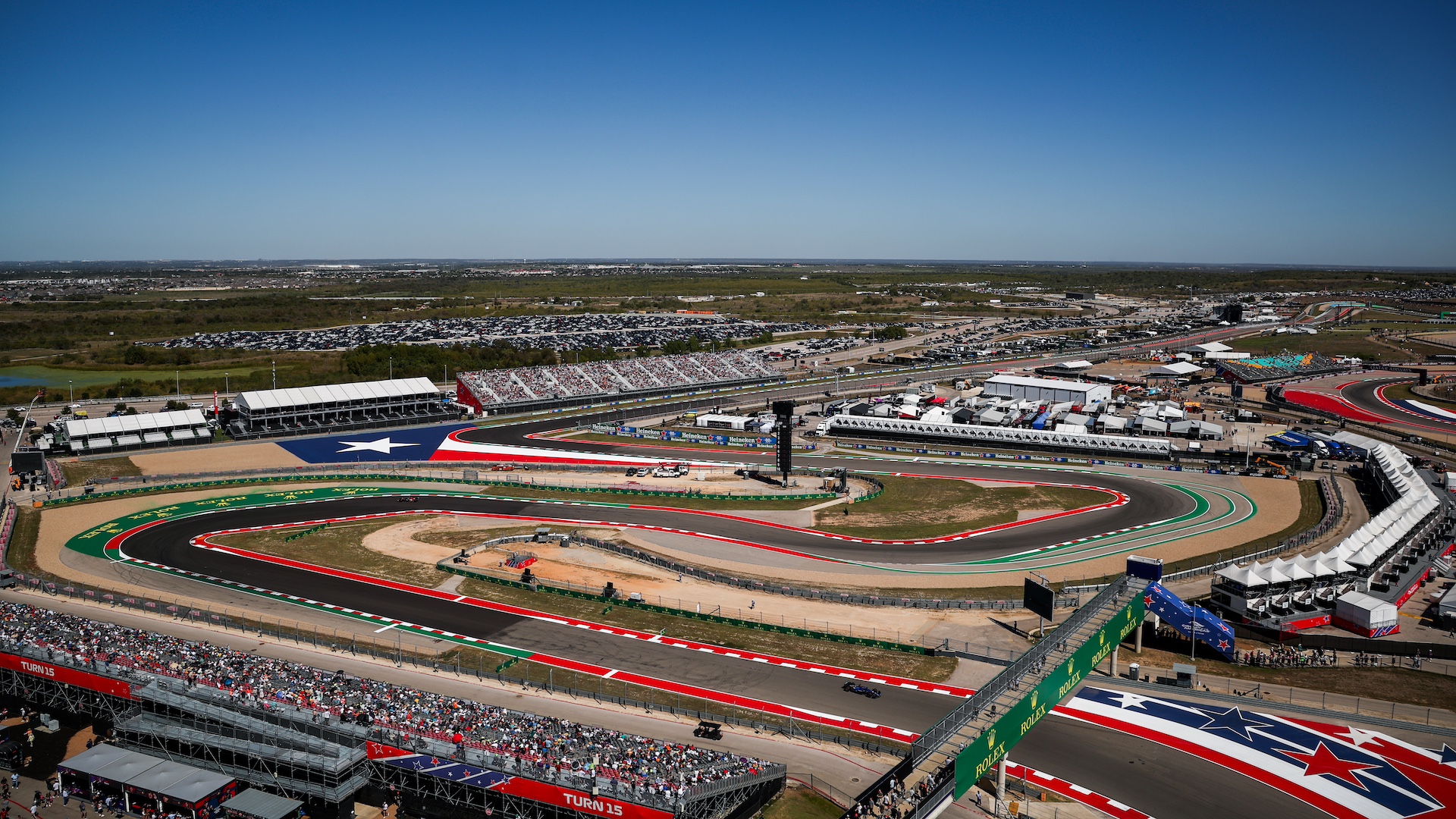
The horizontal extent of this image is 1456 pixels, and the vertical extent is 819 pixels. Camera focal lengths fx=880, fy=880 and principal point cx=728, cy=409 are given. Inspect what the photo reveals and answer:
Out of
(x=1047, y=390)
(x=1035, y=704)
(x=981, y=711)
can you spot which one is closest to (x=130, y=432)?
(x=981, y=711)

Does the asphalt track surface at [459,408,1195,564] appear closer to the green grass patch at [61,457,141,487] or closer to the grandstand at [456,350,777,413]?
the grandstand at [456,350,777,413]

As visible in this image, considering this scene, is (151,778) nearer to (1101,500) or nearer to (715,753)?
(715,753)

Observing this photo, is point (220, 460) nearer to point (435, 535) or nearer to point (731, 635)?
point (435, 535)

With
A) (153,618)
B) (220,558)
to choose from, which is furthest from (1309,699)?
(220,558)

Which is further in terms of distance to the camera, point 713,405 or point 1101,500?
point 713,405

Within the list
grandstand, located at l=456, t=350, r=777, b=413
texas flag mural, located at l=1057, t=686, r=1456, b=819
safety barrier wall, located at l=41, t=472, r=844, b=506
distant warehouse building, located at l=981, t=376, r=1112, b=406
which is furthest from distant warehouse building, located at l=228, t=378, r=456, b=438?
texas flag mural, located at l=1057, t=686, r=1456, b=819

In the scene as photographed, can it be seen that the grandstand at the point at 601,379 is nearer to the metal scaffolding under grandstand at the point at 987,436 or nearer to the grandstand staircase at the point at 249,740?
the metal scaffolding under grandstand at the point at 987,436
